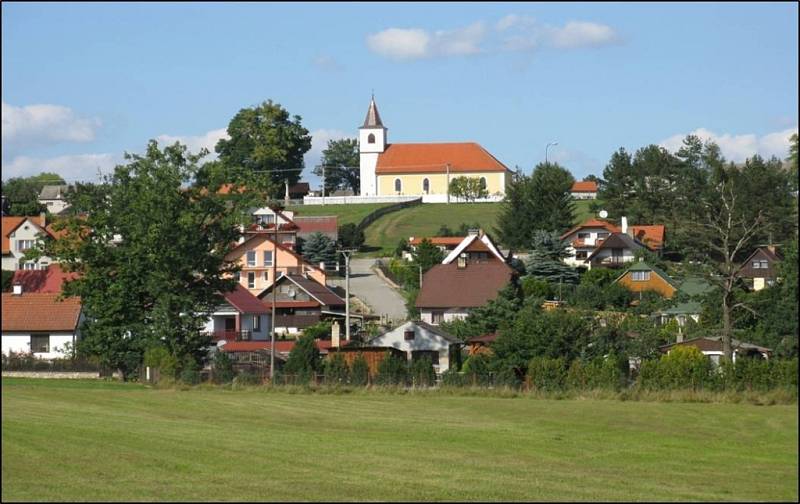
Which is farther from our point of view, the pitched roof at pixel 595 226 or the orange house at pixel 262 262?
the pitched roof at pixel 595 226

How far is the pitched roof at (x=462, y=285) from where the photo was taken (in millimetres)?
66000

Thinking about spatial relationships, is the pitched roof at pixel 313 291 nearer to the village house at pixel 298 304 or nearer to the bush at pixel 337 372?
the village house at pixel 298 304

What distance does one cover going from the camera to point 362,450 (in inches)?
854

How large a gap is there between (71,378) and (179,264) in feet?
34.8

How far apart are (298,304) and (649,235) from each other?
94.1 ft

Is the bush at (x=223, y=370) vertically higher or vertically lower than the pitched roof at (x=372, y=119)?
lower

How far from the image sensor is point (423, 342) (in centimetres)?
5325

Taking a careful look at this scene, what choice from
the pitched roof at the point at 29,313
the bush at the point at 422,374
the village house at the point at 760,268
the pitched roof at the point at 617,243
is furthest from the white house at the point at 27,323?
the pitched roof at the point at 617,243

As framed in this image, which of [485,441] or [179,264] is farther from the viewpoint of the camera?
[179,264]

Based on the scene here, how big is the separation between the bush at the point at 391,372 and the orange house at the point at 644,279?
88.5 feet

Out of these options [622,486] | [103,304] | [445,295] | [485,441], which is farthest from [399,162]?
[622,486]

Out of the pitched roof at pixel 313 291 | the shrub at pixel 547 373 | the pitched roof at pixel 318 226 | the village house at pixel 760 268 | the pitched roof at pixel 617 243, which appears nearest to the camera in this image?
the village house at pixel 760 268

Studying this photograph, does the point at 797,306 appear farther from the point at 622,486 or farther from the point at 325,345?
the point at 325,345

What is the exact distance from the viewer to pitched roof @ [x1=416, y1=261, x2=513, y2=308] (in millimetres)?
66000
